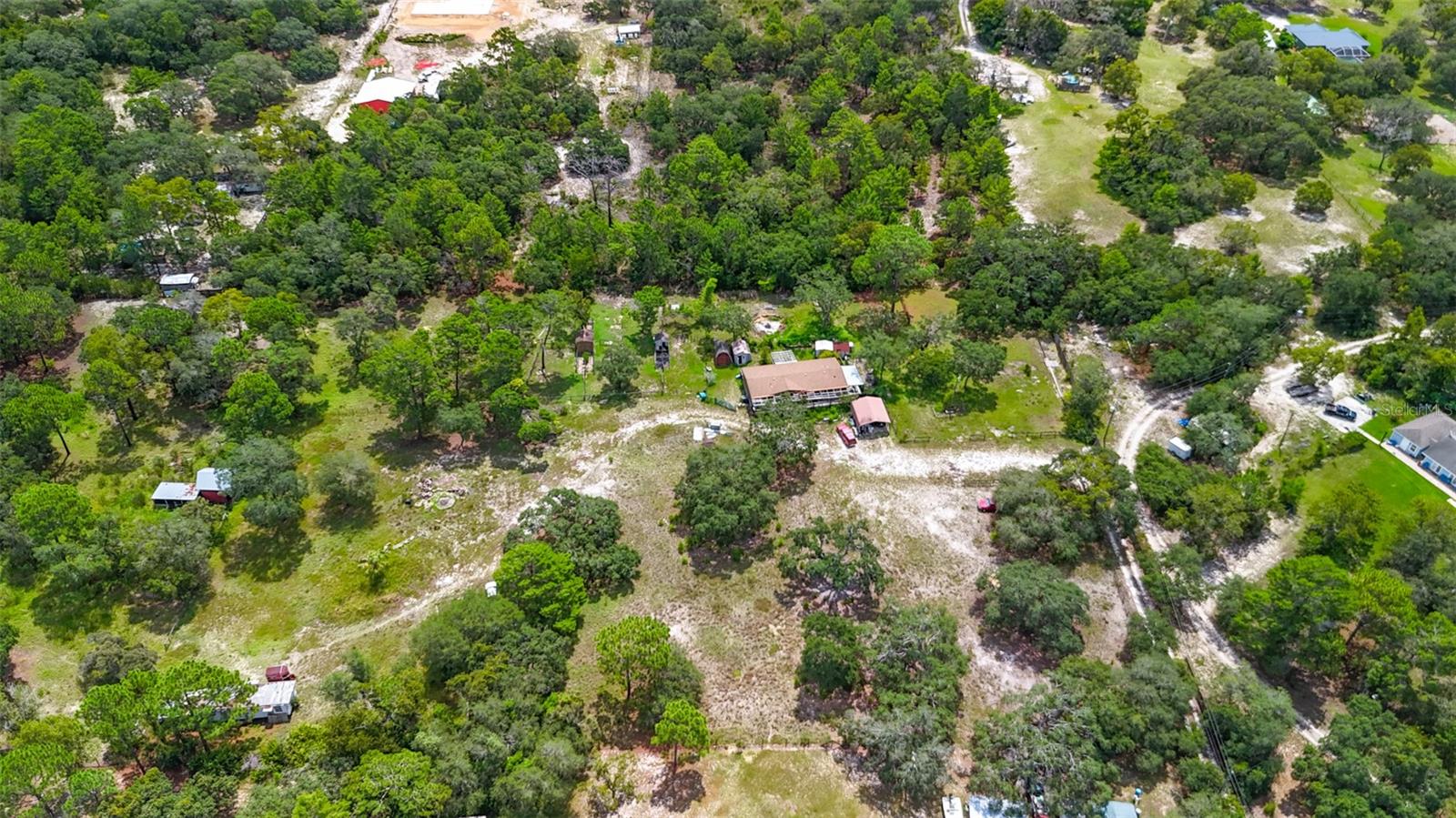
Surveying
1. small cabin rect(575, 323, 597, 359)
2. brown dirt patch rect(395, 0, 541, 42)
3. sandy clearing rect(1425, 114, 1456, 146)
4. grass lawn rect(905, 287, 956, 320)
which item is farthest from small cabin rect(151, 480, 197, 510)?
sandy clearing rect(1425, 114, 1456, 146)

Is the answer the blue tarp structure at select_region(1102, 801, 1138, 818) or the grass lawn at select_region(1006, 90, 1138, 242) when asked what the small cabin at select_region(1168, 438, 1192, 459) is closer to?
the blue tarp structure at select_region(1102, 801, 1138, 818)

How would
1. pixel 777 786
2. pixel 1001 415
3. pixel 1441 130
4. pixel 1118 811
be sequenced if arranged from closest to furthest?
pixel 1118 811, pixel 777 786, pixel 1001 415, pixel 1441 130

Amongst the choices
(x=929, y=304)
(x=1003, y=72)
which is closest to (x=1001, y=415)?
(x=929, y=304)

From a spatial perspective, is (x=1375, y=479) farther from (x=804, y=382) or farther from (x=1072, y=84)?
(x=1072, y=84)

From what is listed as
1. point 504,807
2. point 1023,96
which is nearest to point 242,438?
point 504,807

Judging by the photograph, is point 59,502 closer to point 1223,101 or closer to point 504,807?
point 504,807

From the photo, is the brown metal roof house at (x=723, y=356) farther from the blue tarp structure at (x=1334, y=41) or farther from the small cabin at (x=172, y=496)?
the blue tarp structure at (x=1334, y=41)
